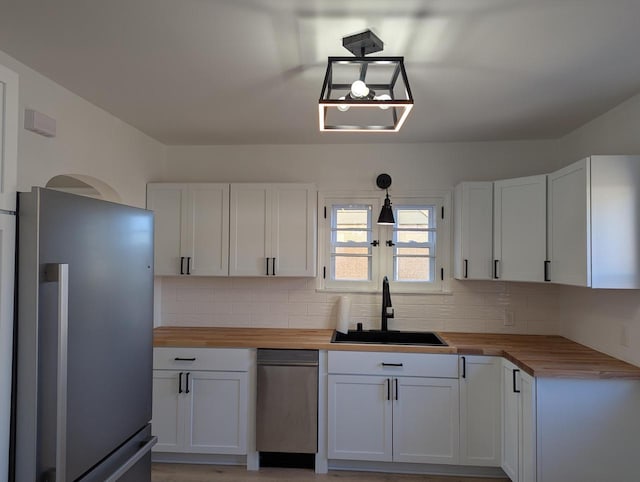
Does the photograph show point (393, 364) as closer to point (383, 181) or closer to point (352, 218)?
point (352, 218)

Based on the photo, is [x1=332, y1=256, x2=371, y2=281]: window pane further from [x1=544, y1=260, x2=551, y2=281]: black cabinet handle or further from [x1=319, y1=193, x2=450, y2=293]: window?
[x1=544, y1=260, x2=551, y2=281]: black cabinet handle

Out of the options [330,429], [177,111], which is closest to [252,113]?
[177,111]

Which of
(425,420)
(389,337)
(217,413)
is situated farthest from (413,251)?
(217,413)

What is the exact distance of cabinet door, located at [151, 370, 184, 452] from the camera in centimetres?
290

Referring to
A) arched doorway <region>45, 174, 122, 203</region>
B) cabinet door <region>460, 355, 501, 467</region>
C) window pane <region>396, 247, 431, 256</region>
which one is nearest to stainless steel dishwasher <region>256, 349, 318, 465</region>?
cabinet door <region>460, 355, 501, 467</region>

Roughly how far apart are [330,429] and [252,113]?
2.30 meters

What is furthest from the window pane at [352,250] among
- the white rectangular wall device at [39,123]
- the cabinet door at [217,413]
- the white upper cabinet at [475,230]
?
the white rectangular wall device at [39,123]

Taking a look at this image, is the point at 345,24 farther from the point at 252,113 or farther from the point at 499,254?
the point at 499,254

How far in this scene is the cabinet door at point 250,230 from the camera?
10.5ft

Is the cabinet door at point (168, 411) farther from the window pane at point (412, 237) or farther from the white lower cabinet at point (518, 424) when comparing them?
the white lower cabinet at point (518, 424)

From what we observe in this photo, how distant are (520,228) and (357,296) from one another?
54.5 inches

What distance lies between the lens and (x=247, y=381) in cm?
287

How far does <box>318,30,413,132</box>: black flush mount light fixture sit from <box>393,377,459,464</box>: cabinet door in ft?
6.01

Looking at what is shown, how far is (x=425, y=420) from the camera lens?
9.15 feet
